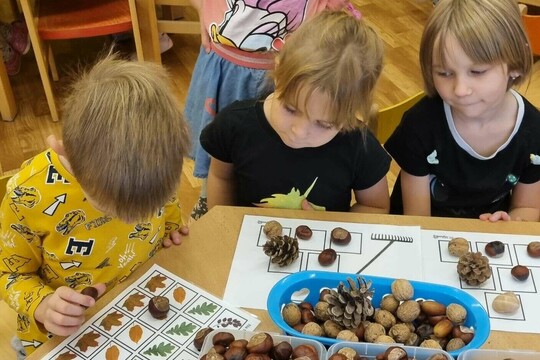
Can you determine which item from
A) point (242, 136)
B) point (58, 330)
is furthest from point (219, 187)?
point (58, 330)

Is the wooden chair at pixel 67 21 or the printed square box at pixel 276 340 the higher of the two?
the printed square box at pixel 276 340

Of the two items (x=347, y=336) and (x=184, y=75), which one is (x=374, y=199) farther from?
(x=184, y=75)

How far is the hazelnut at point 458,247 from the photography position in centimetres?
96

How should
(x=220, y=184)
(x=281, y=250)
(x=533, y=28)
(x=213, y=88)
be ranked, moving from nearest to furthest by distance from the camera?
(x=281, y=250), (x=220, y=184), (x=213, y=88), (x=533, y=28)

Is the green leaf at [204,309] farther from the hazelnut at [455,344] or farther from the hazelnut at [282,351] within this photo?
the hazelnut at [455,344]

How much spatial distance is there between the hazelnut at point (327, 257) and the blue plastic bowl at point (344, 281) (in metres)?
0.07

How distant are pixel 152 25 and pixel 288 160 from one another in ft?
5.43

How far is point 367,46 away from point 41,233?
63 centimetres

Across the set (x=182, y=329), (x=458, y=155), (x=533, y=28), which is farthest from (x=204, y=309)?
(x=533, y=28)

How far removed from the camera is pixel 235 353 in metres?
0.76

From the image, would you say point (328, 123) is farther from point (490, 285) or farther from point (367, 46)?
point (490, 285)

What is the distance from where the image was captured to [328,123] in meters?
1.00

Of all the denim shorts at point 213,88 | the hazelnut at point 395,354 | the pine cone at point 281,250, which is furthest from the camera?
the denim shorts at point 213,88

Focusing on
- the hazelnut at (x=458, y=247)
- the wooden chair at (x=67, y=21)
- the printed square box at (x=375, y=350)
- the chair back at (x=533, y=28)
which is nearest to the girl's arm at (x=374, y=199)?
the hazelnut at (x=458, y=247)
